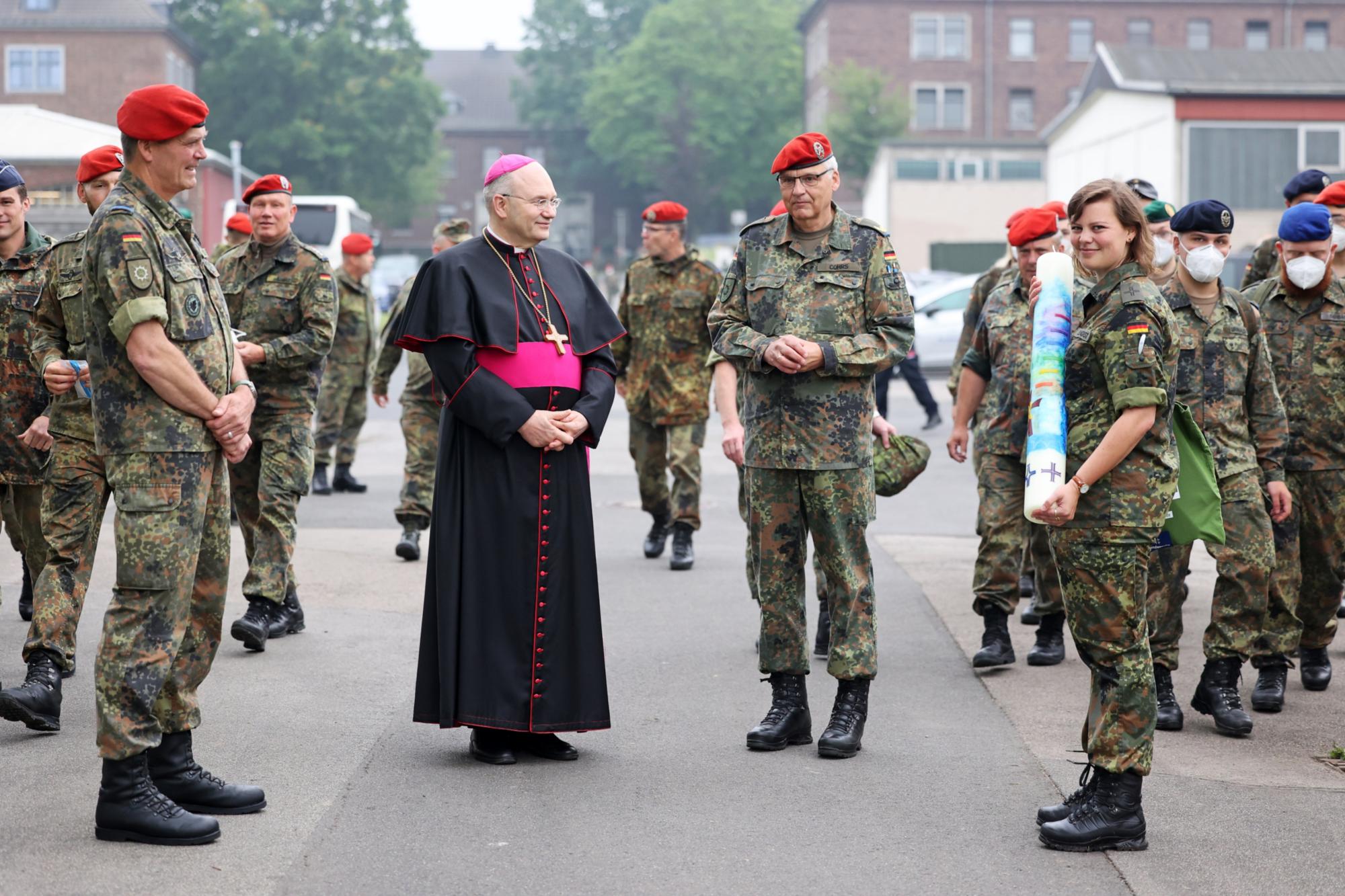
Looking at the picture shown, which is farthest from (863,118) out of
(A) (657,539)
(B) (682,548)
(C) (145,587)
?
(C) (145,587)

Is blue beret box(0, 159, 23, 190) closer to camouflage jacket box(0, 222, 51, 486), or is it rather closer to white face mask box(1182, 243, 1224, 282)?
camouflage jacket box(0, 222, 51, 486)

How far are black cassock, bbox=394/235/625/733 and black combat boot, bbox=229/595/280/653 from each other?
190 centimetres

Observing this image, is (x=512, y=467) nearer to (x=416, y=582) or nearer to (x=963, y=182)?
(x=416, y=582)

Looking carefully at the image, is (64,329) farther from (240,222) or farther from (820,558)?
(240,222)

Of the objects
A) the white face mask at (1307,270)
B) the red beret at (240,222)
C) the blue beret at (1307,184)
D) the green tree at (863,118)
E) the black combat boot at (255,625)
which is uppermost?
the green tree at (863,118)

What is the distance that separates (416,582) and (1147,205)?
4697 mm

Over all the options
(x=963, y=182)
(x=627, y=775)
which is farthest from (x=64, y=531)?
(x=963, y=182)

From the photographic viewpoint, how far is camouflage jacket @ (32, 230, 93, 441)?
20.2 ft

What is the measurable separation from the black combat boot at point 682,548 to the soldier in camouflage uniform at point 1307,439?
4048 millimetres

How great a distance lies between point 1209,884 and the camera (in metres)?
4.62

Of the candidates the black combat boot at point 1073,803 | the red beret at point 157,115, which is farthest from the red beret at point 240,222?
the black combat boot at point 1073,803

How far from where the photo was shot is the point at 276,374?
26.5 ft

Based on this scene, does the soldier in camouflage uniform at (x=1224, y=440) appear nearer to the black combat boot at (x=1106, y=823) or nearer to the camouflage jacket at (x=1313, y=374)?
the camouflage jacket at (x=1313, y=374)

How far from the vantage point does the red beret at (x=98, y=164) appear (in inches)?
278
